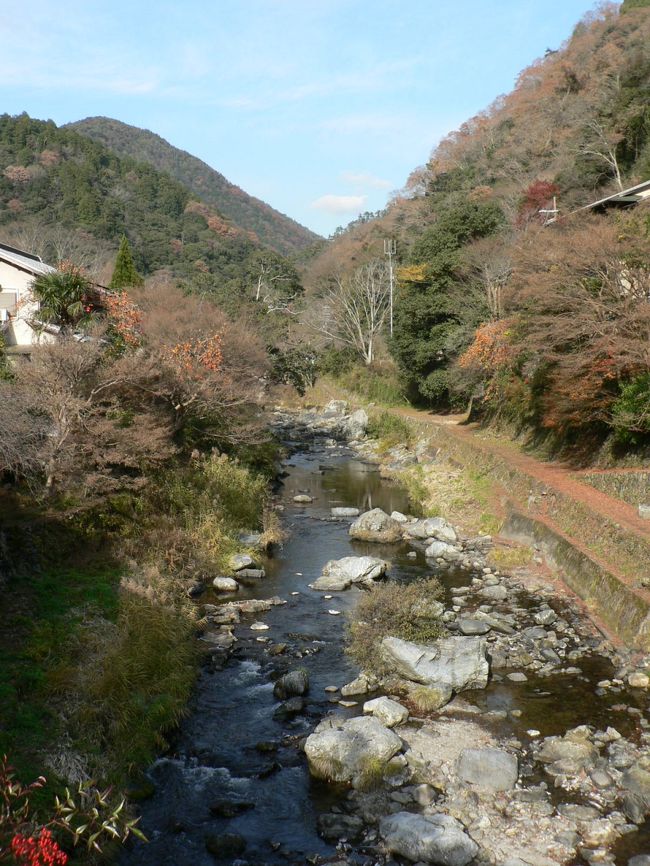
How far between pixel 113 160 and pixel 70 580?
7760cm

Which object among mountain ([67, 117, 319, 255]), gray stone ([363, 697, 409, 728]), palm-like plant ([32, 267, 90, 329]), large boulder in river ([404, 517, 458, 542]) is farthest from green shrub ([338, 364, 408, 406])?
mountain ([67, 117, 319, 255])

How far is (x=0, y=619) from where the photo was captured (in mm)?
11172

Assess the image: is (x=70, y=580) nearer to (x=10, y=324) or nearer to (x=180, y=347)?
(x=180, y=347)

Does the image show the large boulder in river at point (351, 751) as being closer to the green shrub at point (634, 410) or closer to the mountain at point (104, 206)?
the green shrub at point (634, 410)

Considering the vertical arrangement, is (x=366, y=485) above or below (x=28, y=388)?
below

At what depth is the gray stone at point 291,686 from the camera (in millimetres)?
11422

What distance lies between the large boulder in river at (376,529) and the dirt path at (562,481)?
4.62 m

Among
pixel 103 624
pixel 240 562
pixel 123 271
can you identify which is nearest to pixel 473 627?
pixel 240 562

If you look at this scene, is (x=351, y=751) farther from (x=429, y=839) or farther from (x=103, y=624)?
(x=103, y=624)

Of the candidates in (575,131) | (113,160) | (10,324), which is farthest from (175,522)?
(113,160)

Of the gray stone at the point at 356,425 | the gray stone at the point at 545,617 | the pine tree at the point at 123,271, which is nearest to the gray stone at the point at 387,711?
the gray stone at the point at 545,617

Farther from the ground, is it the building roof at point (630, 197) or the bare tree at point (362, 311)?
the building roof at point (630, 197)

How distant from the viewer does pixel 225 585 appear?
53.5 ft

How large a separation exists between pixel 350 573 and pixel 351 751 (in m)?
7.75
